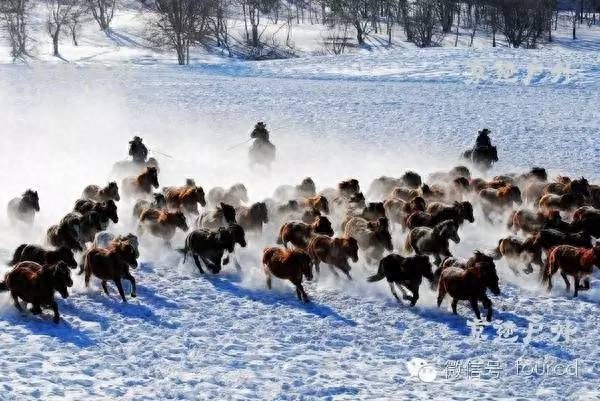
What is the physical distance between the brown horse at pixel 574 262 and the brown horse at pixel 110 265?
6060 mm

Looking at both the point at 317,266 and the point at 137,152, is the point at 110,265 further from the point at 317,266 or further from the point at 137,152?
the point at 137,152

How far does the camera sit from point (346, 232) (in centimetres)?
1347

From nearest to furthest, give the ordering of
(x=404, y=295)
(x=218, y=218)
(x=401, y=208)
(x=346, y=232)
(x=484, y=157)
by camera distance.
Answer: (x=404, y=295)
(x=346, y=232)
(x=218, y=218)
(x=401, y=208)
(x=484, y=157)

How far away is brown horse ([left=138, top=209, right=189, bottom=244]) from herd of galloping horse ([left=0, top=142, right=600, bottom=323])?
18mm

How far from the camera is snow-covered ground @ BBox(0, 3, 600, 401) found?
933cm

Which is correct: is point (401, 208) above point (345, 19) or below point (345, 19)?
below

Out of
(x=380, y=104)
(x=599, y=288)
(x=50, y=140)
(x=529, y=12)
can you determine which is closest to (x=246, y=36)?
(x=529, y=12)

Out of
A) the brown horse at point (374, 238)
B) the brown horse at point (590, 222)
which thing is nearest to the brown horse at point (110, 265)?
the brown horse at point (374, 238)

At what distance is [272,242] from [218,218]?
104 cm

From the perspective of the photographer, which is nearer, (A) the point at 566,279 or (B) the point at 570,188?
(A) the point at 566,279

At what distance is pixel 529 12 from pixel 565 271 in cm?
6797

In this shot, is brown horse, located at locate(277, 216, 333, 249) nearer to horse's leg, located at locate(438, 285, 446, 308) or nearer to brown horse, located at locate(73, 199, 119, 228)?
horse's leg, located at locate(438, 285, 446, 308)

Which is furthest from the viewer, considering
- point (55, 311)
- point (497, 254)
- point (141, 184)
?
point (141, 184)

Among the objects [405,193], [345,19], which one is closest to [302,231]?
[405,193]
